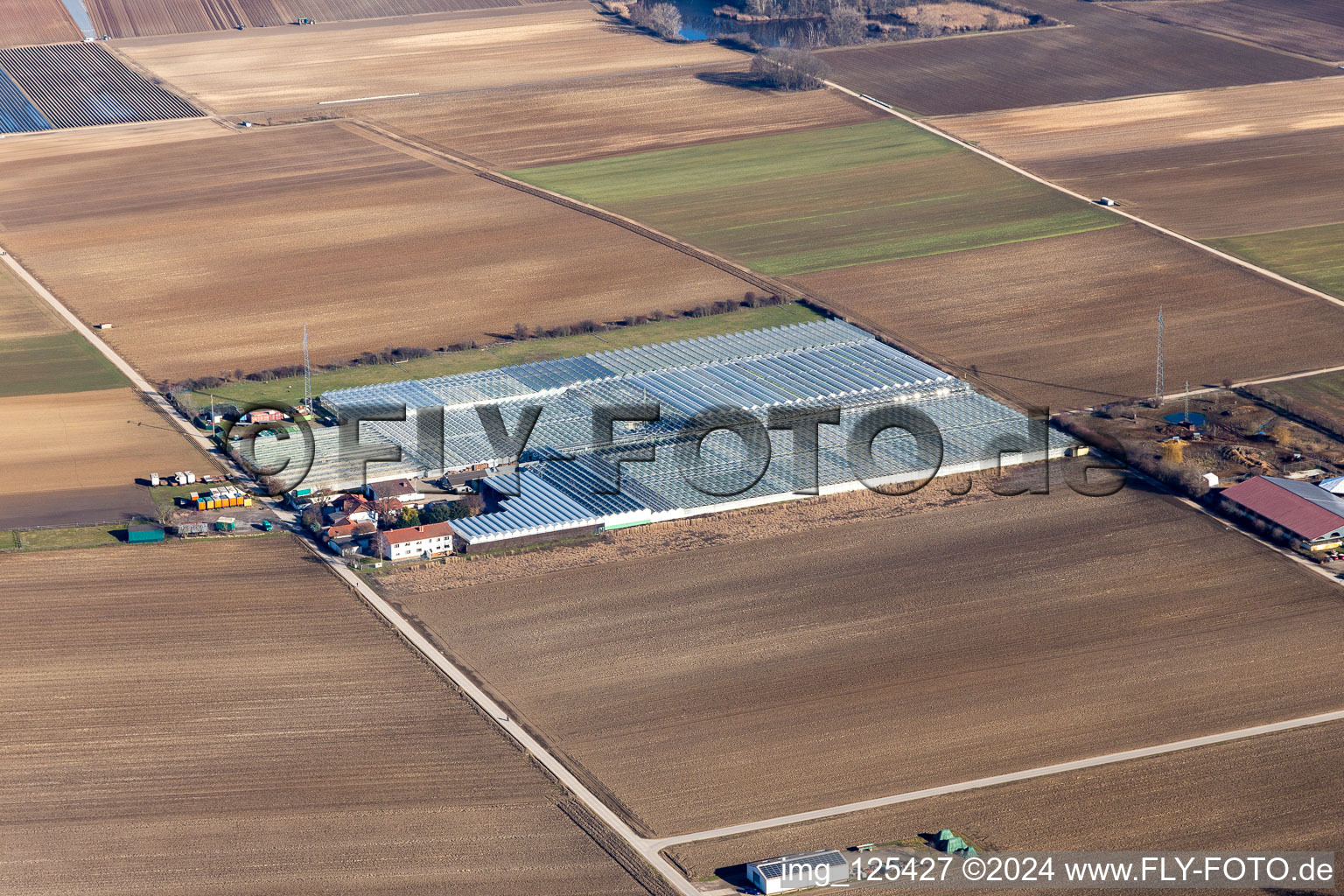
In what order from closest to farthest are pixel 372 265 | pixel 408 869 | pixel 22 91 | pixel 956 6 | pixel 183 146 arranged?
pixel 408 869 < pixel 372 265 < pixel 183 146 < pixel 22 91 < pixel 956 6

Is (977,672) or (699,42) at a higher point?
(699,42)

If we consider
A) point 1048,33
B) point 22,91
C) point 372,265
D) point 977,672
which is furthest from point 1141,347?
point 22,91

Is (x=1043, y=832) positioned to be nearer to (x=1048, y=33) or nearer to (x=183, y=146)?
(x=183, y=146)

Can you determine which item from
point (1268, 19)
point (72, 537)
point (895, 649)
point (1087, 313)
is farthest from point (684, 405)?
point (1268, 19)

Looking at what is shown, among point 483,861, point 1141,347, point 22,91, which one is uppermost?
point 22,91

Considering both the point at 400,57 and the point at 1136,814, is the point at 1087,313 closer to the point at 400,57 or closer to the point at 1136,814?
the point at 1136,814

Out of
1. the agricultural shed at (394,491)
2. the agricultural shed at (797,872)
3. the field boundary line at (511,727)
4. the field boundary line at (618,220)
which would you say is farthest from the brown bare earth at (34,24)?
the agricultural shed at (797,872)

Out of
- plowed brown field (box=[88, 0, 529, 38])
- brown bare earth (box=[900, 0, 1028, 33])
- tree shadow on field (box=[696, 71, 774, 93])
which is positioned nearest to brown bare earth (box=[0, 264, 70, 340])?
tree shadow on field (box=[696, 71, 774, 93])
